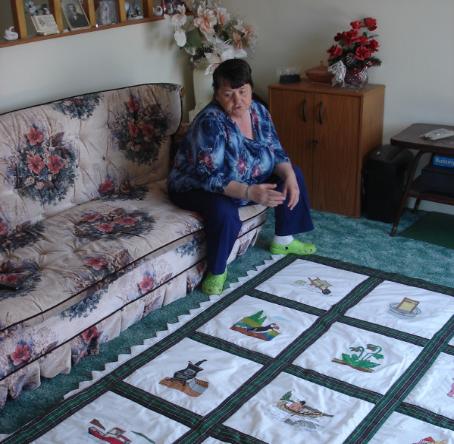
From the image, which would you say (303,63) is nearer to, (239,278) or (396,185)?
(396,185)

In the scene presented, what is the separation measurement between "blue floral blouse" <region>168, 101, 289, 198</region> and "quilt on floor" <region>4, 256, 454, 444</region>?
51 cm

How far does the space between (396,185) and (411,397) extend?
1.59 metres

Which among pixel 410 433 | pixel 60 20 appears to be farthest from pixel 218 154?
pixel 410 433

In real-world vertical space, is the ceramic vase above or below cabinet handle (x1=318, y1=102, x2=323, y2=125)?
above

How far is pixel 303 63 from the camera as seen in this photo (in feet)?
13.8

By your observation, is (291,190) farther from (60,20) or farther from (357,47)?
(60,20)

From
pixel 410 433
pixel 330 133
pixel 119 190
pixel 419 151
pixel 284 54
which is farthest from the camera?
pixel 284 54

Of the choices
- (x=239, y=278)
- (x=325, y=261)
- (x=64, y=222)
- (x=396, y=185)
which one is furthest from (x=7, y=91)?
(x=396, y=185)

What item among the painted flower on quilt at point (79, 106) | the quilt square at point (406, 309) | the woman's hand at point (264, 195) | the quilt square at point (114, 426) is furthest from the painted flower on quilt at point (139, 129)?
the quilt square at point (114, 426)

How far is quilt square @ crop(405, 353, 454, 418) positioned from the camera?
239 cm

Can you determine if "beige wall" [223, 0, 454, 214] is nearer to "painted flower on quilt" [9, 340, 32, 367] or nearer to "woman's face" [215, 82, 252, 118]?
"woman's face" [215, 82, 252, 118]

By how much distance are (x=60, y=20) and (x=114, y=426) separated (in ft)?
6.42

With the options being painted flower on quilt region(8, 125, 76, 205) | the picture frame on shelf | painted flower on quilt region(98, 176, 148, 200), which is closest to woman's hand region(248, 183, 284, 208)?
painted flower on quilt region(98, 176, 148, 200)

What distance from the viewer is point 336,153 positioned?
3.92 meters
